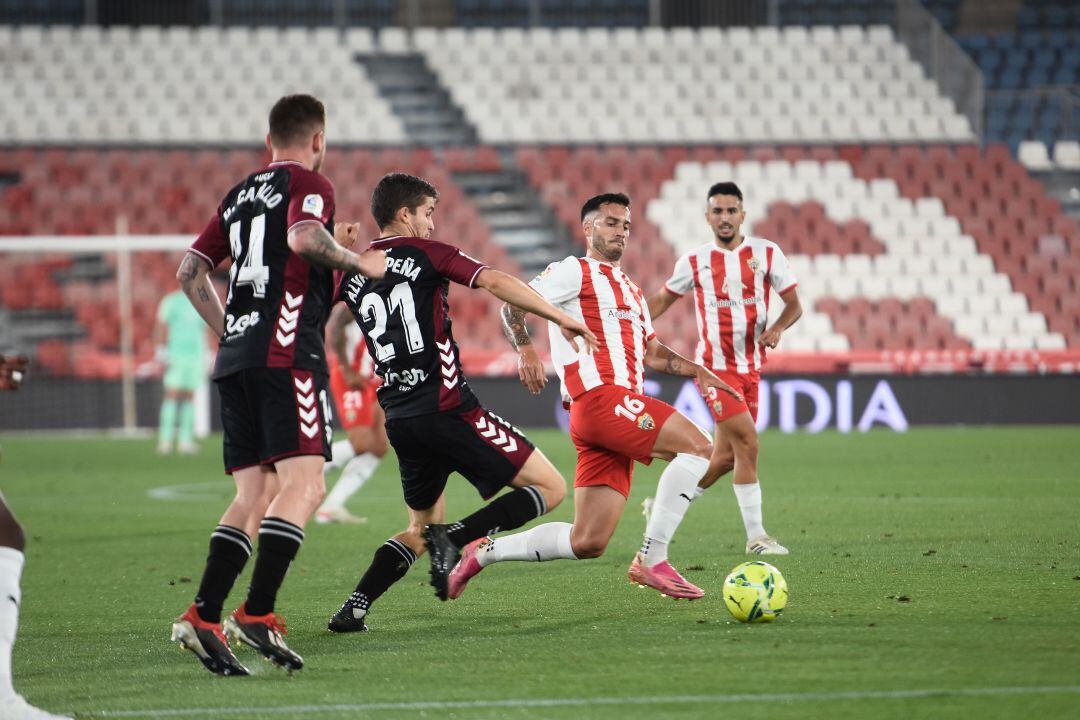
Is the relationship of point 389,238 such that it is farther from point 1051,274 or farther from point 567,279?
point 1051,274

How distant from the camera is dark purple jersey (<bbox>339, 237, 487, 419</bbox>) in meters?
5.41

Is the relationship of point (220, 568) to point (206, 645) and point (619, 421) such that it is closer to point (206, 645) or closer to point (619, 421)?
point (206, 645)

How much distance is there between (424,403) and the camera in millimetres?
5484

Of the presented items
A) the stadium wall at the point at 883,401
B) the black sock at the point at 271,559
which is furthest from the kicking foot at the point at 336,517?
the stadium wall at the point at 883,401

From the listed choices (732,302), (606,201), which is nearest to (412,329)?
(606,201)

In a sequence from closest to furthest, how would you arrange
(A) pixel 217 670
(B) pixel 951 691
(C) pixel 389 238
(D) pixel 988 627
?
(B) pixel 951 691 < (A) pixel 217 670 < (D) pixel 988 627 < (C) pixel 389 238

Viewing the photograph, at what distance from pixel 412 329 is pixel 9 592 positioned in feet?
6.40

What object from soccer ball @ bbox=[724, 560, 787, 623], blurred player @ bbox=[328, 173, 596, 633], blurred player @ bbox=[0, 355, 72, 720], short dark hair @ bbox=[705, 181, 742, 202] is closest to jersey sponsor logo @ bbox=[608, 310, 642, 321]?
blurred player @ bbox=[328, 173, 596, 633]

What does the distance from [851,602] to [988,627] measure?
31.2 inches

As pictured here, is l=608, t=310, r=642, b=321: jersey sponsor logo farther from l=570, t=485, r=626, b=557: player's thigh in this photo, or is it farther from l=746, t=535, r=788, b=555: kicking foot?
l=746, t=535, r=788, b=555: kicking foot

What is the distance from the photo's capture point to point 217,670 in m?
4.66

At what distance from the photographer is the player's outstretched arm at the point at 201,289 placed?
203 inches

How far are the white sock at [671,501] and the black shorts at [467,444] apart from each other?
3.54 feet

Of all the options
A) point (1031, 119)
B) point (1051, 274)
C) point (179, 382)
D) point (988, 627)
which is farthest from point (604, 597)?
point (1031, 119)
